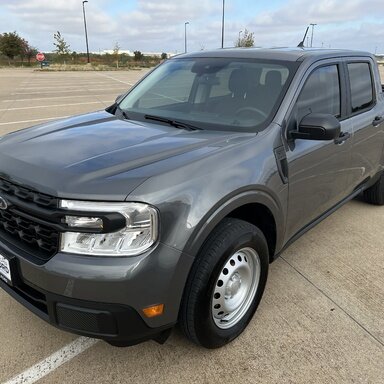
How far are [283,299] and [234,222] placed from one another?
100 cm

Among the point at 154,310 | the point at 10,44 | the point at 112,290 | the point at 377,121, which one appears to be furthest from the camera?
the point at 10,44

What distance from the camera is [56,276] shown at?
190 centimetres

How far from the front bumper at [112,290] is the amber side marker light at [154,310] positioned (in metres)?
0.02

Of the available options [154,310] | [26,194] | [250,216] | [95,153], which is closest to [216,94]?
[250,216]

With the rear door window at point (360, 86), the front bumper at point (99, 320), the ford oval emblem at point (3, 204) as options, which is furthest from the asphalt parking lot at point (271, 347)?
the rear door window at point (360, 86)

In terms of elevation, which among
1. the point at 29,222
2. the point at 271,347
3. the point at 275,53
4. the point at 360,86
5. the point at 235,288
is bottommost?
the point at 271,347

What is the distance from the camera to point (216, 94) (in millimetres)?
3129

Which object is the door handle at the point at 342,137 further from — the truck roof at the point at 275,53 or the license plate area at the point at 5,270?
the license plate area at the point at 5,270

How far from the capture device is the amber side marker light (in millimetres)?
1952

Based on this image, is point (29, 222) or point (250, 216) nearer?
point (29, 222)

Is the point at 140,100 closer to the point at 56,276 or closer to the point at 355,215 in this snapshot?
the point at 56,276

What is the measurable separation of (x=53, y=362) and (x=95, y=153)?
1241 mm

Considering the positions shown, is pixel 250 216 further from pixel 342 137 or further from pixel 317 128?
pixel 342 137

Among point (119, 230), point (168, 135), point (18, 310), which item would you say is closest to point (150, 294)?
point (119, 230)
